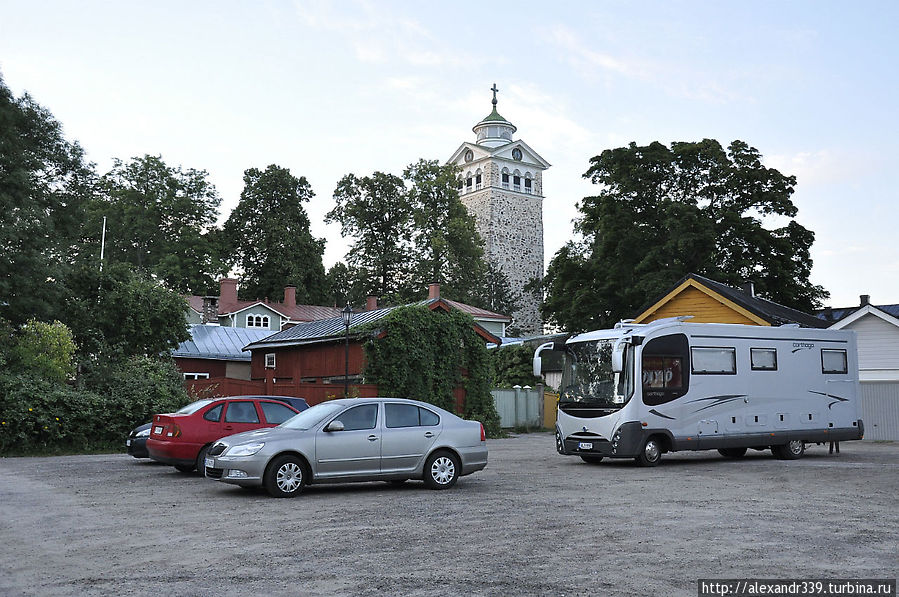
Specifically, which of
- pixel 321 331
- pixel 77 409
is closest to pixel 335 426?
pixel 77 409

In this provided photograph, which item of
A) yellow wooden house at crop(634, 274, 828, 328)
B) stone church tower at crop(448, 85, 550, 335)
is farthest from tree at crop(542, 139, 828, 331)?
stone church tower at crop(448, 85, 550, 335)

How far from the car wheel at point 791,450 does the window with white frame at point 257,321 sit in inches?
1784

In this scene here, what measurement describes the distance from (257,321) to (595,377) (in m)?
45.8

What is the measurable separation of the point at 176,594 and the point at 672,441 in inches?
587

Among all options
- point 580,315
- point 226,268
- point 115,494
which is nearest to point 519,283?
point 226,268

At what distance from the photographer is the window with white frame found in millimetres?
62188

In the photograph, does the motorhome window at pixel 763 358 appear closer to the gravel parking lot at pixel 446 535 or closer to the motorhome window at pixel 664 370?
the motorhome window at pixel 664 370

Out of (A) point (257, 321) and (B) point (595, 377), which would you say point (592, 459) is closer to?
(B) point (595, 377)

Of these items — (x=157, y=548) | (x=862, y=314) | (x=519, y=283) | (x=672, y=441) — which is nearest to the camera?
(x=157, y=548)

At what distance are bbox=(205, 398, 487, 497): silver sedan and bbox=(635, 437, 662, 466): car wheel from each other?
223 inches

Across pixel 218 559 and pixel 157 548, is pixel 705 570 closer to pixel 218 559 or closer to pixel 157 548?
pixel 218 559

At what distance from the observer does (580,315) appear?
47.0 m

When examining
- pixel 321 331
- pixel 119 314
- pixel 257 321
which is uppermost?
pixel 257 321

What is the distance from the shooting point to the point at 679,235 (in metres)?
43.8
